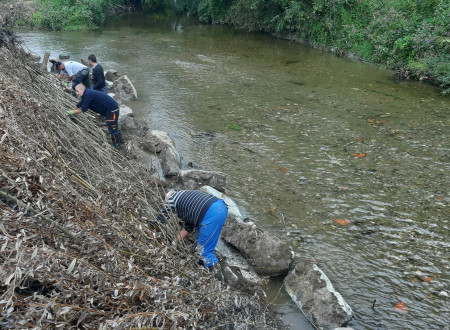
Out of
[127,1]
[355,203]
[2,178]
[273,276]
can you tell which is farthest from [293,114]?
[127,1]

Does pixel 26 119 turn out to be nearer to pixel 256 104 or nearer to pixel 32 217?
pixel 32 217

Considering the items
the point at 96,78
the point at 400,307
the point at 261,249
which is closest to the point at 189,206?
the point at 261,249

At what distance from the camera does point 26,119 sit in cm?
468

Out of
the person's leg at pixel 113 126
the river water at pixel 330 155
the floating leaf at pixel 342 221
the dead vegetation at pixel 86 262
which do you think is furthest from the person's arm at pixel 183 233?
the person's leg at pixel 113 126

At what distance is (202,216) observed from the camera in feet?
13.1

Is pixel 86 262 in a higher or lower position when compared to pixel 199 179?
higher

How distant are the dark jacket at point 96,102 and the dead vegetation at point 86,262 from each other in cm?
266

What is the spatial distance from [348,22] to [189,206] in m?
15.2

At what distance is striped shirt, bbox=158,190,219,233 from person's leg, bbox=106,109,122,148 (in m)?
3.55

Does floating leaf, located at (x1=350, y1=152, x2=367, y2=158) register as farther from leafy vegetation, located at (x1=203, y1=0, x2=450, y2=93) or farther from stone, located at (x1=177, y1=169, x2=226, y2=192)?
leafy vegetation, located at (x1=203, y1=0, x2=450, y2=93)

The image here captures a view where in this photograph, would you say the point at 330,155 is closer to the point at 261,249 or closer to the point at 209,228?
the point at 261,249

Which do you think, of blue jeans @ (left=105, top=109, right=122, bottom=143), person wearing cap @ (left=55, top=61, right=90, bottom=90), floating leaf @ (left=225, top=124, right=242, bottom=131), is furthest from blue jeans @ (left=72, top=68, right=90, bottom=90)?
floating leaf @ (left=225, top=124, right=242, bottom=131)

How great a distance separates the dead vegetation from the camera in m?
2.26

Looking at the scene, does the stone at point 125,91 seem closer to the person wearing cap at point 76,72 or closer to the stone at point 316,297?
the person wearing cap at point 76,72
